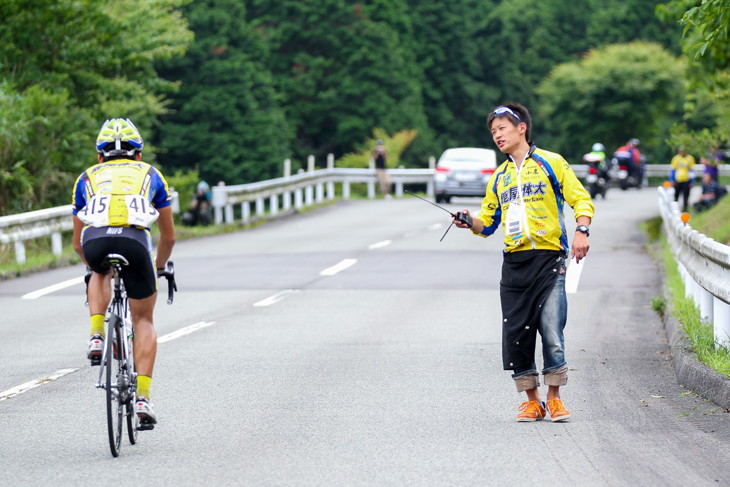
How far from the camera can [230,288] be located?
16594mm

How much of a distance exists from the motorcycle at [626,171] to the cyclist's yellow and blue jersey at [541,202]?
124 feet

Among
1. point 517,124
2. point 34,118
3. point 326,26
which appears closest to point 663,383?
point 517,124

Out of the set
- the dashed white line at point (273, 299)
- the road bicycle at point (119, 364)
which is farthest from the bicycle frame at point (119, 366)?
the dashed white line at point (273, 299)

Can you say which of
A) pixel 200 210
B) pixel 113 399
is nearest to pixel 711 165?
pixel 200 210

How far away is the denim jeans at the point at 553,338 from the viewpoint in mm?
7691

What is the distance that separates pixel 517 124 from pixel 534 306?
3.58ft

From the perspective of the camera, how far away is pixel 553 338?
7.72 metres

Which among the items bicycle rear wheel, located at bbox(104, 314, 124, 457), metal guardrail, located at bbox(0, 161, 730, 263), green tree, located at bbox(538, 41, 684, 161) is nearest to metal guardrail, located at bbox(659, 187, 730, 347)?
bicycle rear wheel, located at bbox(104, 314, 124, 457)

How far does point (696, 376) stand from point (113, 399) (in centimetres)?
409

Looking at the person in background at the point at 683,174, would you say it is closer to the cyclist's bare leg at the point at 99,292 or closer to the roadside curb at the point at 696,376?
the roadside curb at the point at 696,376

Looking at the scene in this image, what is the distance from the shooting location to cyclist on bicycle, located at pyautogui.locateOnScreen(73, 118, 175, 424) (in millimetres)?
6934

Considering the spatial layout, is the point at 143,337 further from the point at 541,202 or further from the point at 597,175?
the point at 597,175

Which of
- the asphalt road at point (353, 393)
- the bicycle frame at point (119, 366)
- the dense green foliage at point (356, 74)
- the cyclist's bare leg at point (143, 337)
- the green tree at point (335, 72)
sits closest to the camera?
the asphalt road at point (353, 393)

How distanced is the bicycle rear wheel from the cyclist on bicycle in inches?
5.9
